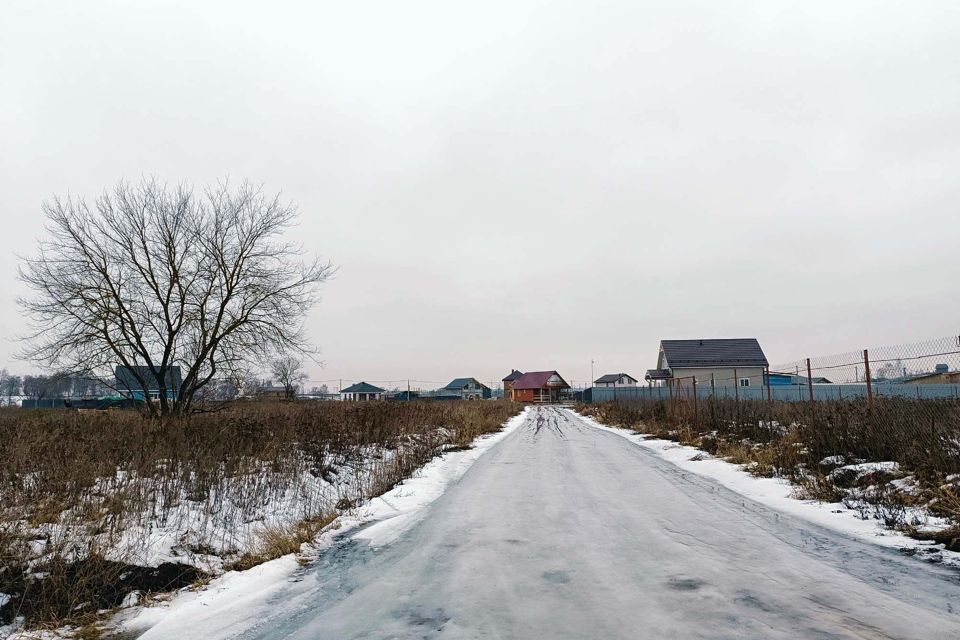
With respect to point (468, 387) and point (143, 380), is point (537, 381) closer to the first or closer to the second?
point (468, 387)

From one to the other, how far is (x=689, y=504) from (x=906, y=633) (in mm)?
4235

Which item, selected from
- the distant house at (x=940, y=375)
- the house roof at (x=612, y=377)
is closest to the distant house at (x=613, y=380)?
the house roof at (x=612, y=377)

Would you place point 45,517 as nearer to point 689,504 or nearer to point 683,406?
point 689,504

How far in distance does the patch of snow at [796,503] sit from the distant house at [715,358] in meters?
39.6

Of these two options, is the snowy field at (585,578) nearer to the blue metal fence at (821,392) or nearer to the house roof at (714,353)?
the blue metal fence at (821,392)

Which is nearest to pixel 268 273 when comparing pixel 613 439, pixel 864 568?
pixel 613 439

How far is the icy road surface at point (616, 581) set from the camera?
3.57 m

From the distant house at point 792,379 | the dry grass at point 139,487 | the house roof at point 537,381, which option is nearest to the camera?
the dry grass at point 139,487

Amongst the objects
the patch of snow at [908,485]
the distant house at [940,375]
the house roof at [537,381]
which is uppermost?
the house roof at [537,381]

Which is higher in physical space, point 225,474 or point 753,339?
point 753,339

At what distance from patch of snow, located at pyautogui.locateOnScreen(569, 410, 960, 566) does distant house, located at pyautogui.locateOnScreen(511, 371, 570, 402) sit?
72.0m

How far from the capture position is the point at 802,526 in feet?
20.8

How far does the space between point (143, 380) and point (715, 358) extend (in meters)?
47.9

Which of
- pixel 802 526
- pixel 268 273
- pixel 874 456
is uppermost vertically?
pixel 268 273
